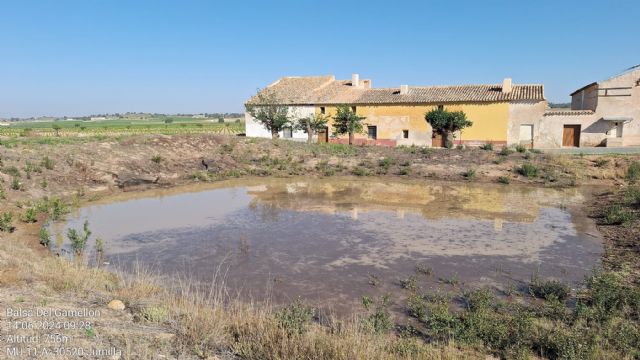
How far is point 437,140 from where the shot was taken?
33906mm

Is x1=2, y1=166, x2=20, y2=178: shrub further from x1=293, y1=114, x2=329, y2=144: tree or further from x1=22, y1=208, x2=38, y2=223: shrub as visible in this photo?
x1=293, y1=114, x2=329, y2=144: tree

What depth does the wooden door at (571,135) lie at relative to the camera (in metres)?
30.3

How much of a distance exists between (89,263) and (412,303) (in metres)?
7.76

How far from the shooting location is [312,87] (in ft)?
133

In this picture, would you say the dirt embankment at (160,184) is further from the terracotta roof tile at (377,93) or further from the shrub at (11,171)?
the terracotta roof tile at (377,93)

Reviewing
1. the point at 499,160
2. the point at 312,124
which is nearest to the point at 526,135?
the point at 499,160

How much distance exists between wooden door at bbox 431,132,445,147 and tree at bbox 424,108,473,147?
2.18 meters

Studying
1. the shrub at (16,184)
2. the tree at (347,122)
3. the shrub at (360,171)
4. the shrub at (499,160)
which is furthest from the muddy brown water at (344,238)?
the tree at (347,122)

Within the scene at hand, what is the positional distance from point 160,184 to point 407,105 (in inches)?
843

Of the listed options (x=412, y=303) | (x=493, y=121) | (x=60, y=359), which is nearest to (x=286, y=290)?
(x=412, y=303)

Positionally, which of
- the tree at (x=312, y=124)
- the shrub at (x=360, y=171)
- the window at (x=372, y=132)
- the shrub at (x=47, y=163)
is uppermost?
the tree at (x=312, y=124)

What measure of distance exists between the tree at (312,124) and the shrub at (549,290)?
88.7 ft

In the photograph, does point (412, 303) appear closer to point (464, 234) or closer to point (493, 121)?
point (464, 234)

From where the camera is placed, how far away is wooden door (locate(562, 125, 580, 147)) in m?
30.3
